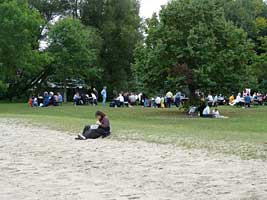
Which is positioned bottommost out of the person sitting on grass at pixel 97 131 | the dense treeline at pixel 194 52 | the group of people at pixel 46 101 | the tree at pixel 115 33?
the person sitting on grass at pixel 97 131

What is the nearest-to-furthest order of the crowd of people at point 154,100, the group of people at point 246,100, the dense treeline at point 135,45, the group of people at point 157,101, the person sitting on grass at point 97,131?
the person sitting on grass at point 97,131 → the dense treeline at point 135,45 → the group of people at point 157,101 → the crowd of people at point 154,100 → the group of people at point 246,100

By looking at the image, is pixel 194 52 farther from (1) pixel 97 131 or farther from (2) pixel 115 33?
(2) pixel 115 33

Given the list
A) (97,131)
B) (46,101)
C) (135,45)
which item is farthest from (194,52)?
(46,101)

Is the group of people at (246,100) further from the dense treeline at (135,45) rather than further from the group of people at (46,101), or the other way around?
the group of people at (46,101)

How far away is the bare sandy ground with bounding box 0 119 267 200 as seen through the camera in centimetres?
908

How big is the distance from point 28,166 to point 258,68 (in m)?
46.5

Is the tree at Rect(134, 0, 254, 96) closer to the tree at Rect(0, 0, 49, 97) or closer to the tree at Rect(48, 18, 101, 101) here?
the tree at Rect(0, 0, 49, 97)

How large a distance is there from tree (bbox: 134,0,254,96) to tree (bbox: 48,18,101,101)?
25.6m

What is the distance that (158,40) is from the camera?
117ft

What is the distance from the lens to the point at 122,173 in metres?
11.3

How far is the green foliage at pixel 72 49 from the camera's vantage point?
202 feet

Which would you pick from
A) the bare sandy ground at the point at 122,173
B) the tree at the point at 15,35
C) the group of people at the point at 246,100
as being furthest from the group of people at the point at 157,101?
the bare sandy ground at the point at 122,173

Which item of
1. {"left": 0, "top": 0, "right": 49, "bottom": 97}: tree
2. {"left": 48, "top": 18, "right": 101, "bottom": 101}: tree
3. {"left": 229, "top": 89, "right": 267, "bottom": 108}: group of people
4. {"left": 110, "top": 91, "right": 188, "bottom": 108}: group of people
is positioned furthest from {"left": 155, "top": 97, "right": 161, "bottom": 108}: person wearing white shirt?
{"left": 48, "top": 18, "right": 101, "bottom": 101}: tree

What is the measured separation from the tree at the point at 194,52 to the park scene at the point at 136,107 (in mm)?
76
